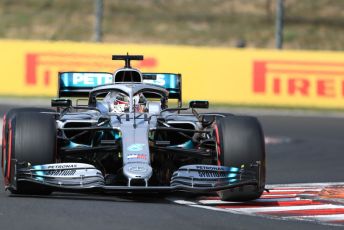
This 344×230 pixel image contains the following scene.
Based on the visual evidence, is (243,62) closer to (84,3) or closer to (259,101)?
(259,101)

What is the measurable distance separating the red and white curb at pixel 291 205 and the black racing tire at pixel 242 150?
124 millimetres

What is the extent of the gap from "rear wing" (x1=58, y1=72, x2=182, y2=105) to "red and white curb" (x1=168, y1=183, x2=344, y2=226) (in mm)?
2338

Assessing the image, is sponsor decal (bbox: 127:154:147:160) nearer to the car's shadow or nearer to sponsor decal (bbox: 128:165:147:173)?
sponsor decal (bbox: 128:165:147:173)

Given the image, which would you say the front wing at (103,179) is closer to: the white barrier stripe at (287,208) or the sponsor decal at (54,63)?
the white barrier stripe at (287,208)

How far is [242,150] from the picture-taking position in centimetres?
1134

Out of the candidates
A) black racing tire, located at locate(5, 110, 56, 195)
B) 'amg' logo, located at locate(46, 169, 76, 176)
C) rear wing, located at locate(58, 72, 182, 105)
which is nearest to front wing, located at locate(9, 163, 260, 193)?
'amg' logo, located at locate(46, 169, 76, 176)

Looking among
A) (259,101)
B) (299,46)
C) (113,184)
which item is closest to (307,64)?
(259,101)

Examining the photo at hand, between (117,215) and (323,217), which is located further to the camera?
(323,217)

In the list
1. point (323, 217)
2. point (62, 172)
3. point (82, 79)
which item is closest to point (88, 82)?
point (82, 79)

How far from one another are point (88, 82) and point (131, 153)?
11.6 feet

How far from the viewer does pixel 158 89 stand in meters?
13.4

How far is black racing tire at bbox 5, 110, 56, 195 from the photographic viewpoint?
11117 millimetres

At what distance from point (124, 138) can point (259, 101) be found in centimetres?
1604

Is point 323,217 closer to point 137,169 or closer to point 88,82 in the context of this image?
point 137,169
